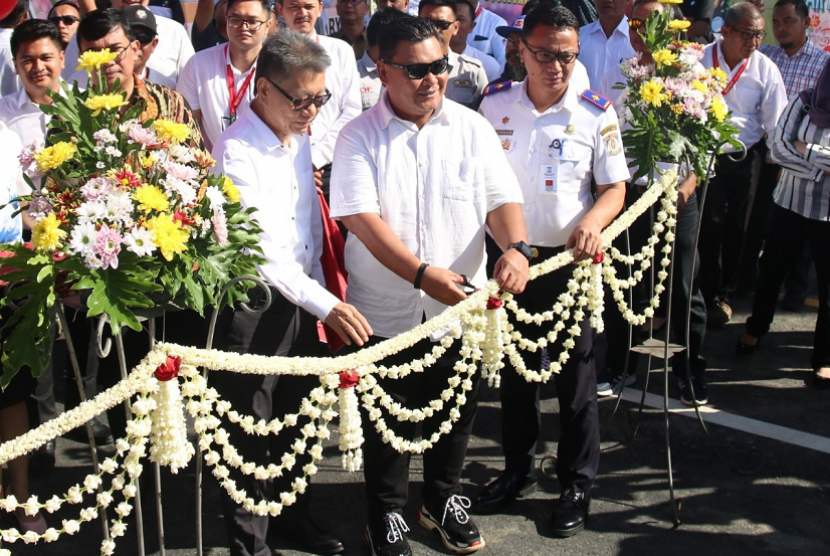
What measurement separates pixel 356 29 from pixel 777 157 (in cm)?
306

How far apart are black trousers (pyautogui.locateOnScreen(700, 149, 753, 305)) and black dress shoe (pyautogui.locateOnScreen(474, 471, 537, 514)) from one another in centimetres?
278

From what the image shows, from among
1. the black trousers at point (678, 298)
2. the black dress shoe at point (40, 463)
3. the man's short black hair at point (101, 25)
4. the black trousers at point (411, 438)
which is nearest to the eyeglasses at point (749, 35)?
the black trousers at point (678, 298)

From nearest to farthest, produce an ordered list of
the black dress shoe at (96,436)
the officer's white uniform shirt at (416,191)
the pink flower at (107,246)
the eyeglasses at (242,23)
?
the pink flower at (107,246)
the officer's white uniform shirt at (416,191)
the eyeglasses at (242,23)
the black dress shoe at (96,436)

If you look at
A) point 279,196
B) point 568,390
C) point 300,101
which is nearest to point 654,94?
point 568,390

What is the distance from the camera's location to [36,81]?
4969mm

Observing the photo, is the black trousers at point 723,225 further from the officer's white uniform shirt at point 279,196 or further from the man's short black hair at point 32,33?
the man's short black hair at point 32,33

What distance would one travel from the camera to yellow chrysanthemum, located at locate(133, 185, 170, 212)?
2.72 m

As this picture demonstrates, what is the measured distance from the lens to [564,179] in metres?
4.25

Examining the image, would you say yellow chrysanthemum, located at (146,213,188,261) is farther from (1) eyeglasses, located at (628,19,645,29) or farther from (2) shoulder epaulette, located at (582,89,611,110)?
(1) eyeglasses, located at (628,19,645,29)

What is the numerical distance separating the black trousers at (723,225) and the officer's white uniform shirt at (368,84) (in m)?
2.45

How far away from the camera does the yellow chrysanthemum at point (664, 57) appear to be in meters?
4.35

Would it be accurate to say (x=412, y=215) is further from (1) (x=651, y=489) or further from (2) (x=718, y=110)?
(1) (x=651, y=489)

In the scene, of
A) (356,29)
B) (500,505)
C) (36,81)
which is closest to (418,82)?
(500,505)

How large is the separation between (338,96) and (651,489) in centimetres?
285
